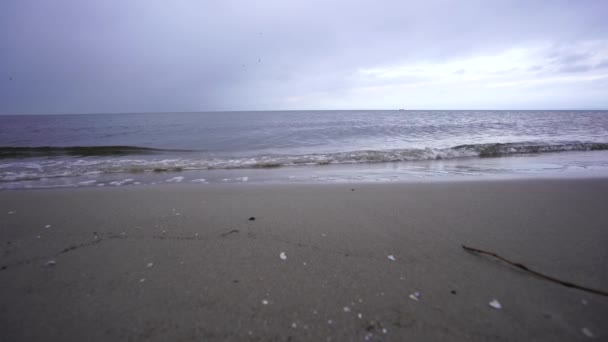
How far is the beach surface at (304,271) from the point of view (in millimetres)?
1723

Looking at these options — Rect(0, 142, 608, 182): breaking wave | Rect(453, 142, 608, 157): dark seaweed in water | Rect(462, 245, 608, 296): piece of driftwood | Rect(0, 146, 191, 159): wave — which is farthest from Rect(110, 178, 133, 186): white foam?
Rect(453, 142, 608, 157): dark seaweed in water

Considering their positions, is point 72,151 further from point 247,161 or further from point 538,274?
point 538,274

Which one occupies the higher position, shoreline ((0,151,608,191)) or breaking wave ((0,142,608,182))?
breaking wave ((0,142,608,182))

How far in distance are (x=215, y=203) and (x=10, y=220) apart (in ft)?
10.9

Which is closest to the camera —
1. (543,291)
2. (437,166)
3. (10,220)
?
(543,291)

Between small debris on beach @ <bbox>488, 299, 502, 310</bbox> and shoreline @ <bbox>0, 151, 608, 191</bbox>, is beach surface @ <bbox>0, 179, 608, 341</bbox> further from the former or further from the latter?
shoreline @ <bbox>0, 151, 608, 191</bbox>

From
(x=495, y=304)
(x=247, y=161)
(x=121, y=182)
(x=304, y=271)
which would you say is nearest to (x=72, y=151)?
(x=121, y=182)

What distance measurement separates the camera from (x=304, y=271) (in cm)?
235

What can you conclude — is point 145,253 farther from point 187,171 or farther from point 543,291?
point 187,171

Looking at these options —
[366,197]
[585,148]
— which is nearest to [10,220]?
[366,197]

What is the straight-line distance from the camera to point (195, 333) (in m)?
1.68

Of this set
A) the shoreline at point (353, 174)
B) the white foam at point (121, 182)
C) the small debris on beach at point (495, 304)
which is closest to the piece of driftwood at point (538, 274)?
the small debris on beach at point (495, 304)

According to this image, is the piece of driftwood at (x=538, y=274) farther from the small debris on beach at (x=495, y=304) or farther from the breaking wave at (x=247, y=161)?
the breaking wave at (x=247, y=161)

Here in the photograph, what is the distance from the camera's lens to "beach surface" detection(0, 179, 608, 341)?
1.72 meters
